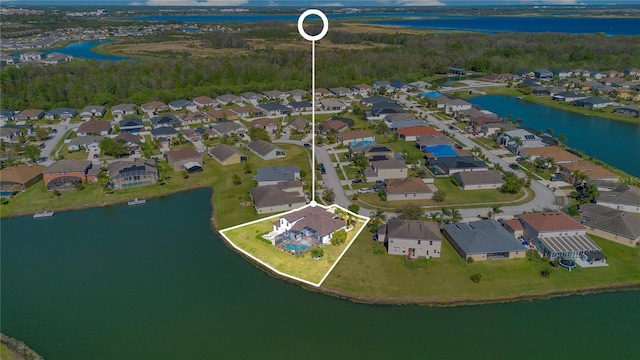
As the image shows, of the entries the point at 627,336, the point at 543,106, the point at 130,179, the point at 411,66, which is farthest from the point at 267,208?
the point at 411,66

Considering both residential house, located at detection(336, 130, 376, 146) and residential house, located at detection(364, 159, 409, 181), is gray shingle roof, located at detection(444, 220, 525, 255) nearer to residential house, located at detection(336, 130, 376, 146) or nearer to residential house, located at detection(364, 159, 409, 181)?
residential house, located at detection(364, 159, 409, 181)

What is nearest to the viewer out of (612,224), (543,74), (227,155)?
(612,224)

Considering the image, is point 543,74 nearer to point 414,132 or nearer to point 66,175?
point 414,132

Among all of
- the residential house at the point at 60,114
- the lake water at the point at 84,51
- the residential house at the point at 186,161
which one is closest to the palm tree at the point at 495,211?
the residential house at the point at 186,161

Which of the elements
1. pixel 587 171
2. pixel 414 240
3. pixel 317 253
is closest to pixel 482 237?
pixel 414 240

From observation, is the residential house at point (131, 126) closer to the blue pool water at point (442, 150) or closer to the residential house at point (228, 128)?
the residential house at point (228, 128)

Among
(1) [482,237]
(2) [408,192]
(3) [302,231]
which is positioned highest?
(3) [302,231]

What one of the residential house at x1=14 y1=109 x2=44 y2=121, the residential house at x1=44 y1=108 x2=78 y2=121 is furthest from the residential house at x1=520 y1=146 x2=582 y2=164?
the residential house at x1=14 y1=109 x2=44 y2=121
